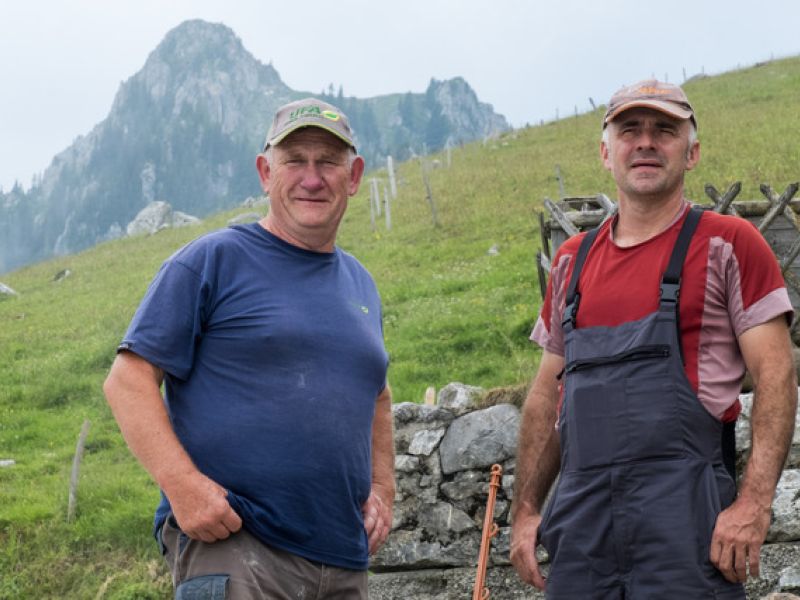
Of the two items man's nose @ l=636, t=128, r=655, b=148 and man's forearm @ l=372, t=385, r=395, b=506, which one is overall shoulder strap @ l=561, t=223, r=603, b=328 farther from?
man's forearm @ l=372, t=385, r=395, b=506

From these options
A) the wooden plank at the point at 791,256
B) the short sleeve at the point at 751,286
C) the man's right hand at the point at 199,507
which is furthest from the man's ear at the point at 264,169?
the wooden plank at the point at 791,256

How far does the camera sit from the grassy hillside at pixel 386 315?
300 inches

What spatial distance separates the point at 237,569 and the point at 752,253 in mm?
1836

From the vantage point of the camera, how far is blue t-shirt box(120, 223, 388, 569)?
2.70 m

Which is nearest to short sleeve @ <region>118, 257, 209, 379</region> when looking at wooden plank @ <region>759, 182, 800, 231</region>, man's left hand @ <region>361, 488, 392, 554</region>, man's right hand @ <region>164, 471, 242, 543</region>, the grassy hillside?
man's right hand @ <region>164, 471, 242, 543</region>

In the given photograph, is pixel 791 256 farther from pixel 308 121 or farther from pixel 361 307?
pixel 308 121

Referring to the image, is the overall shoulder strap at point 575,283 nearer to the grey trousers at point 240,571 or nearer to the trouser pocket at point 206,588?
the grey trousers at point 240,571

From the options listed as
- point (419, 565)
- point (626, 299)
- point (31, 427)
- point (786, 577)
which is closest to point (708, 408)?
point (626, 299)

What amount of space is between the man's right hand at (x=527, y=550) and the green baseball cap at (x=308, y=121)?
1.49 meters

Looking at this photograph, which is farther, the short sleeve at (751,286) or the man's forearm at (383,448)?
the man's forearm at (383,448)

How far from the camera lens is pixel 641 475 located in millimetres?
2549

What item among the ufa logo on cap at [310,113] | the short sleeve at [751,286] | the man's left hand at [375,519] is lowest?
the man's left hand at [375,519]

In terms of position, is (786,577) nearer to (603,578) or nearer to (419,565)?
(419,565)

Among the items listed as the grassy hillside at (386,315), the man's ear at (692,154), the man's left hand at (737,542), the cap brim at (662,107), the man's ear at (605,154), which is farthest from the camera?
the grassy hillside at (386,315)
